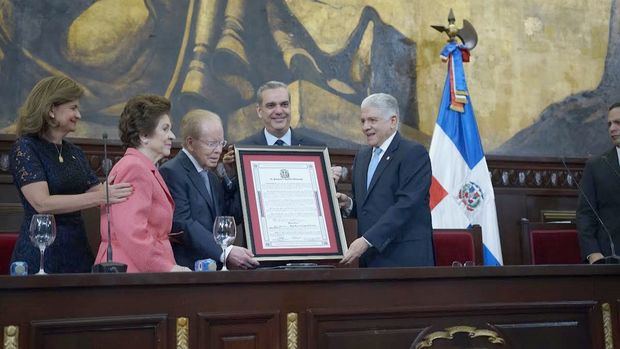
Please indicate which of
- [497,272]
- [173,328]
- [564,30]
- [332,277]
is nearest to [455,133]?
[564,30]

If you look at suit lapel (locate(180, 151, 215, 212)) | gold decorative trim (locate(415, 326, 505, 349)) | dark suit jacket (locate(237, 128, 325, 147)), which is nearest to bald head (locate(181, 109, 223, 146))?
suit lapel (locate(180, 151, 215, 212))

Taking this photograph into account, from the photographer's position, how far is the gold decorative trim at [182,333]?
126 inches

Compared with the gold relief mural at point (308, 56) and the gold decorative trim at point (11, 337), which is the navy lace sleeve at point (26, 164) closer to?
the gold decorative trim at point (11, 337)

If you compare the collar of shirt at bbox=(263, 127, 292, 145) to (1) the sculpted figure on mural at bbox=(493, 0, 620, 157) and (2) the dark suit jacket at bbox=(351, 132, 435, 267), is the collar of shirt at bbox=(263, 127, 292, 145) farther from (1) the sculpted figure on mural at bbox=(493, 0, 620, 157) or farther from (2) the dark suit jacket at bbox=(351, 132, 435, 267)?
(1) the sculpted figure on mural at bbox=(493, 0, 620, 157)

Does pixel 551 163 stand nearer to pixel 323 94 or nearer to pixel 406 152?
pixel 323 94

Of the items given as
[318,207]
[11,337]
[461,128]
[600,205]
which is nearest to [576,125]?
[461,128]

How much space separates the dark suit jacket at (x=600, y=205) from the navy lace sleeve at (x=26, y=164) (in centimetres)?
354

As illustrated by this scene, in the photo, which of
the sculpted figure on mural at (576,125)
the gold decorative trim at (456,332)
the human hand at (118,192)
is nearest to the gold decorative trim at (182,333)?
the human hand at (118,192)

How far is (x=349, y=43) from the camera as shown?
6.92 meters

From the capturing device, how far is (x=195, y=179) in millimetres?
4266

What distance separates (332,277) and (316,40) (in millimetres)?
3724

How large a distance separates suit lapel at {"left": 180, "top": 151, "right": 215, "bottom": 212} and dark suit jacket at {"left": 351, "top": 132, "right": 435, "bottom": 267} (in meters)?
0.88

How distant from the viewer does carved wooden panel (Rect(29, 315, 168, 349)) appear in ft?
9.80

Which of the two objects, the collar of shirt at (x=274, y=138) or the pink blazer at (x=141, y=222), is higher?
the collar of shirt at (x=274, y=138)
